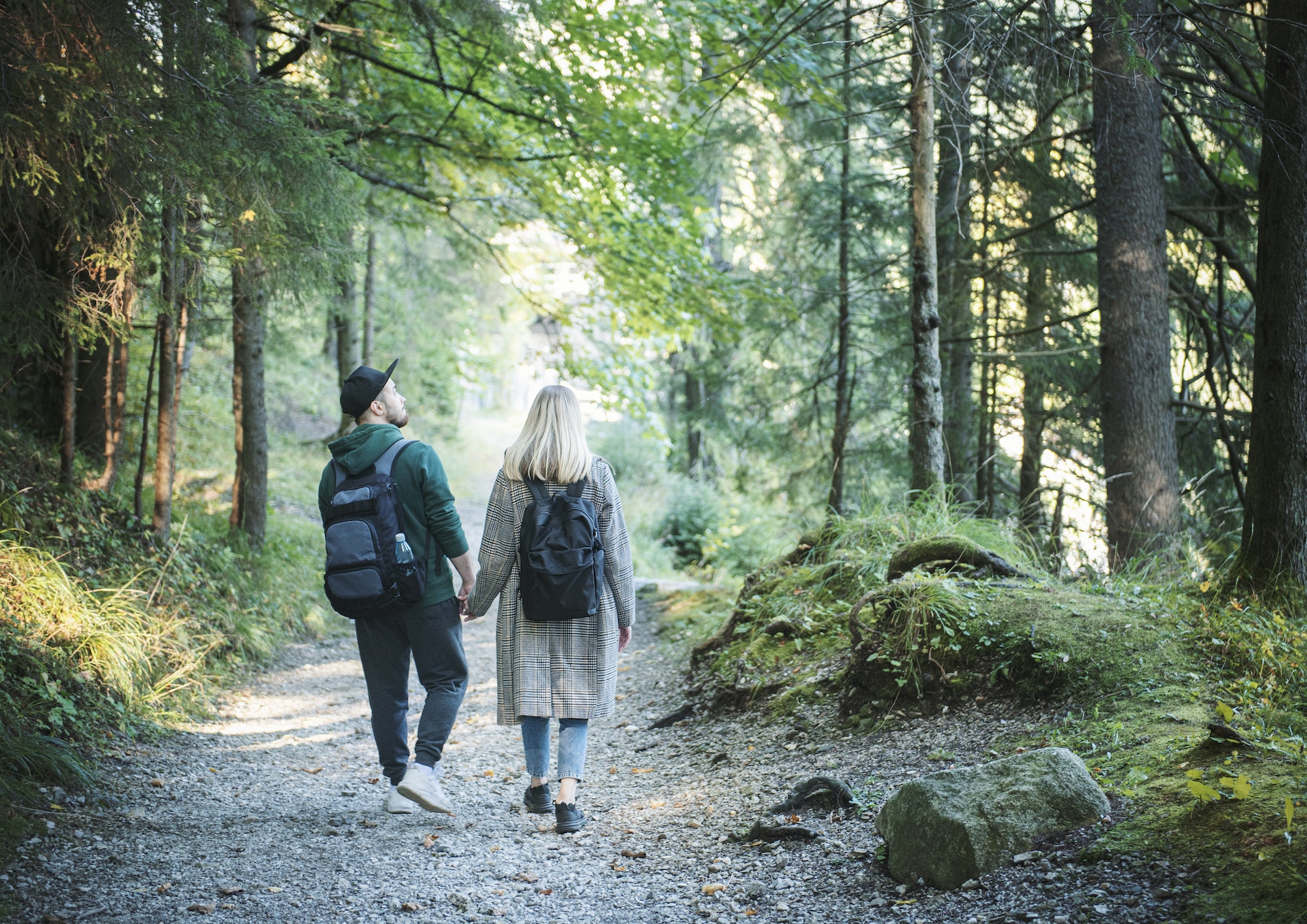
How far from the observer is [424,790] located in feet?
13.0

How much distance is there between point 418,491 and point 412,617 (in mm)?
597

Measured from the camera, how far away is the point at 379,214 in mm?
10383

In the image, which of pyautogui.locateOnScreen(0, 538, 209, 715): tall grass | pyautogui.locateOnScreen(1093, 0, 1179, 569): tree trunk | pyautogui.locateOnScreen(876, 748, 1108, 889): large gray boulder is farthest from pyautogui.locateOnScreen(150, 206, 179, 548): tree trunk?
pyautogui.locateOnScreen(1093, 0, 1179, 569): tree trunk

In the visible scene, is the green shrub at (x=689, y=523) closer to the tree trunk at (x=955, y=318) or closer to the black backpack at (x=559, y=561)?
the tree trunk at (x=955, y=318)

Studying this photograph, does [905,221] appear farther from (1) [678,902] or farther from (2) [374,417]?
(1) [678,902]

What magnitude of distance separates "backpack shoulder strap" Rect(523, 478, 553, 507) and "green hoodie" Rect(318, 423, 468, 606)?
378 mm

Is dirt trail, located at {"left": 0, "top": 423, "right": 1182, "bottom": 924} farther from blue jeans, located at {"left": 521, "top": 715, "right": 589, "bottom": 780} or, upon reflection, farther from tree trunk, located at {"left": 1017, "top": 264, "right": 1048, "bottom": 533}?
tree trunk, located at {"left": 1017, "top": 264, "right": 1048, "bottom": 533}

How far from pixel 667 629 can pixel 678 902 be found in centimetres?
568

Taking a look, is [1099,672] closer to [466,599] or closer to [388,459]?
[466,599]

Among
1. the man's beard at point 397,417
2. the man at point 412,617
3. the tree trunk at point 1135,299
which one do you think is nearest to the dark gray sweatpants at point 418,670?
the man at point 412,617

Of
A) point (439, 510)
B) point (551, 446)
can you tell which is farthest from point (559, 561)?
point (439, 510)

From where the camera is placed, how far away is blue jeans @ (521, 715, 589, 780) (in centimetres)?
411

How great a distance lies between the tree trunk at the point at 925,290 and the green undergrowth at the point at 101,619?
17.7ft

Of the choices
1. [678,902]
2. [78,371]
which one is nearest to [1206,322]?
[678,902]
